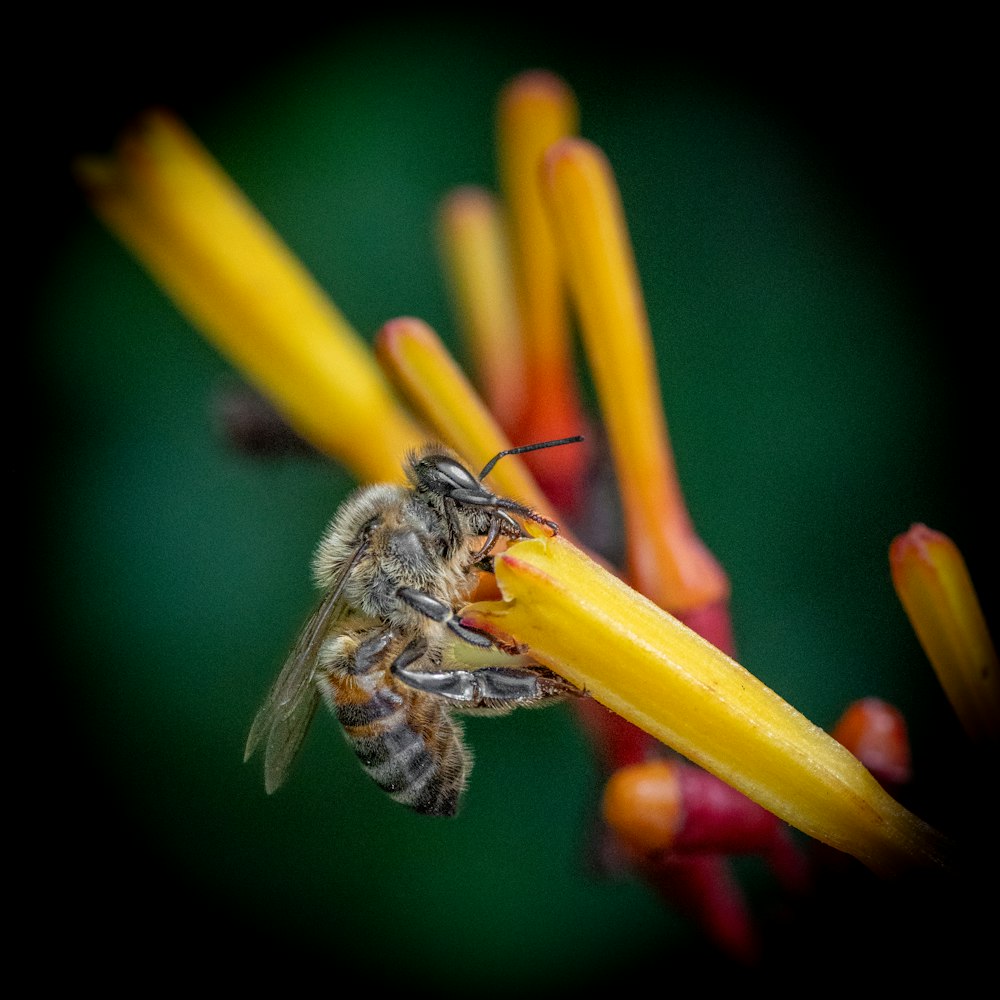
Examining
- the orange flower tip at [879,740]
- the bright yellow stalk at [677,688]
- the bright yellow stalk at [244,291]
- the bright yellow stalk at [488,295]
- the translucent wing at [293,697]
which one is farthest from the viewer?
the bright yellow stalk at [488,295]

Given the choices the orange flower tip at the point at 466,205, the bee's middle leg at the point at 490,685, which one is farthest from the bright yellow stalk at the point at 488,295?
the bee's middle leg at the point at 490,685

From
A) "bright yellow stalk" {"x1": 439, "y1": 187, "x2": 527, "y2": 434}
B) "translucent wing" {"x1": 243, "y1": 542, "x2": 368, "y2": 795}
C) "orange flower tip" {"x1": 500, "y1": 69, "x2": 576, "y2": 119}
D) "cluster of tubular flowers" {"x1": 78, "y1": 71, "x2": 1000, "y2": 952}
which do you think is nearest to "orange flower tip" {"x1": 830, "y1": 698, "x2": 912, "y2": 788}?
"cluster of tubular flowers" {"x1": 78, "y1": 71, "x2": 1000, "y2": 952}

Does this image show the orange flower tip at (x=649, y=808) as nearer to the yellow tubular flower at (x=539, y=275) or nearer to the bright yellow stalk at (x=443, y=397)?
the bright yellow stalk at (x=443, y=397)

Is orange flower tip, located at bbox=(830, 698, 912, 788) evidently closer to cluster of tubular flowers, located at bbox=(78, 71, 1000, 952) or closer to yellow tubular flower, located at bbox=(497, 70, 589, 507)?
cluster of tubular flowers, located at bbox=(78, 71, 1000, 952)

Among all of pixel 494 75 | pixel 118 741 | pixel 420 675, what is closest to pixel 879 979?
pixel 420 675

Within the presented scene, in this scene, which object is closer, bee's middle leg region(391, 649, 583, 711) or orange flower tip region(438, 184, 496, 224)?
bee's middle leg region(391, 649, 583, 711)

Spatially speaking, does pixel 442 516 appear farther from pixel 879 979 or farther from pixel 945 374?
pixel 945 374
